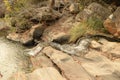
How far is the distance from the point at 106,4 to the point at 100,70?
7.70 metres

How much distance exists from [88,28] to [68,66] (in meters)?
4.71

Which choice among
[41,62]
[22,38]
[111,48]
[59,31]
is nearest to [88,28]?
[59,31]

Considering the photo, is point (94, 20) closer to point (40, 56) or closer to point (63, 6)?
point (40, 56)

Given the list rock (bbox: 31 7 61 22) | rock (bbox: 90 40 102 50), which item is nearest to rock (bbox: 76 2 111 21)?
rock (bbox: 90 40 102 50)

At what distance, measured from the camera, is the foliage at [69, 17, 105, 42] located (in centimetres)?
1320

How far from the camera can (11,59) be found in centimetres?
1295

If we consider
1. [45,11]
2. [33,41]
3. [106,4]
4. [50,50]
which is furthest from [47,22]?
[50,50]

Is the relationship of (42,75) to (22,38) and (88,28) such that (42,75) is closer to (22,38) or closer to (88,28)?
(88,28)

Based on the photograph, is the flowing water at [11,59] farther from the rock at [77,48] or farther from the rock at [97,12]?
the rock at [97,12]

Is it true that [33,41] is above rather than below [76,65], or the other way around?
below

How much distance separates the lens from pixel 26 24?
17.6 metres

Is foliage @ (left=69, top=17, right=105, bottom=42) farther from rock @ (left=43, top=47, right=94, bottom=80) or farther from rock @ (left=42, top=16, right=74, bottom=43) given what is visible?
rock @ (left=43, top=47, right=94, bottom=80)

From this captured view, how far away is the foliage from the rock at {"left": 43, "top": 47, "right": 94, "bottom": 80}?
191cm

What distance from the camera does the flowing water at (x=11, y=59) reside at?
1143 cm
